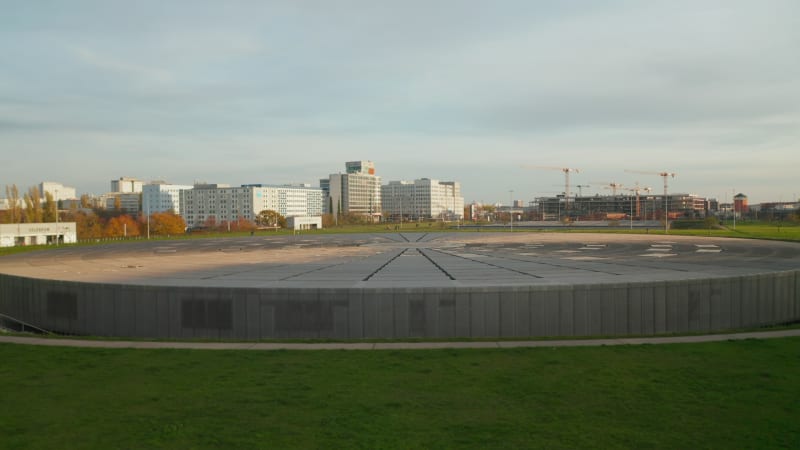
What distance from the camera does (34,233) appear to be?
90.3 metres

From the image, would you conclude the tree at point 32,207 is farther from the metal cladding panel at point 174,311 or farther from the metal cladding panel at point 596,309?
the metal cladding panel at point 596,309

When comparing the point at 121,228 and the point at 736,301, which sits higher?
the point at 121,228

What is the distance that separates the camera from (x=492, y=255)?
159 ft

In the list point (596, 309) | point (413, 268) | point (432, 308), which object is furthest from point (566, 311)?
point (413, 268)

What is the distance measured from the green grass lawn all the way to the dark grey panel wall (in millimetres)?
5065

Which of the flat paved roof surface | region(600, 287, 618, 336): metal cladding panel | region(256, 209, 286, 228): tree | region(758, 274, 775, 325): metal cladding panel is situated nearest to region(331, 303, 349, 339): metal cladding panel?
the flat paved roof surface

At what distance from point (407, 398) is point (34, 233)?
314 feet

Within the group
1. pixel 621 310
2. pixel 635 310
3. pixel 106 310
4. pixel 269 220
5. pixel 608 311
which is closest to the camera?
pixel 608 311

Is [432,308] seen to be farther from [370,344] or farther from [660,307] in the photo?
[660,307]

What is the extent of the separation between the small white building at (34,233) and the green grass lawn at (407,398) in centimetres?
8185

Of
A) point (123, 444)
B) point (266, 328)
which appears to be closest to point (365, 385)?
point (123, 444)

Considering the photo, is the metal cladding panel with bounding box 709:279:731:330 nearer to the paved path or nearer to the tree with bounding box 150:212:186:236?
the paved path

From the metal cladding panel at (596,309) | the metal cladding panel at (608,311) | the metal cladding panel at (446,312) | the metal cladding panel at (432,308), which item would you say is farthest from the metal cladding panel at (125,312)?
the metal cladding panel at (608,311)

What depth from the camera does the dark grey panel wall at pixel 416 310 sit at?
23.3 m
